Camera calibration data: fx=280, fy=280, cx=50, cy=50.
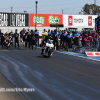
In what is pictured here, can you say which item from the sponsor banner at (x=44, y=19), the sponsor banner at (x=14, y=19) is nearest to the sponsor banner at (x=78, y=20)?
the sponsor banner at (x=44, y=19)

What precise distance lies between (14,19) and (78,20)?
47.9 ft

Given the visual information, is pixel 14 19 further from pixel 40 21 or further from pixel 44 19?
pixel 44 19

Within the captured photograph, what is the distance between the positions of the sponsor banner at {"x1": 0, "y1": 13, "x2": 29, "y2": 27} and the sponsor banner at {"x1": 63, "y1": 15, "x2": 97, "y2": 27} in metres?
8.99

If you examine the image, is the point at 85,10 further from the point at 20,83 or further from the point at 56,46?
the point at 20,83

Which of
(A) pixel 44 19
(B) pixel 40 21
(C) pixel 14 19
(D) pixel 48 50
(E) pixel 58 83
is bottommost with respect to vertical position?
(E) pixel 58 83

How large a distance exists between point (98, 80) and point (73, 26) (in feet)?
176

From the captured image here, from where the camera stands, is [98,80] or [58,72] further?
[58,72]

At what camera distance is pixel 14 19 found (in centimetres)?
5906

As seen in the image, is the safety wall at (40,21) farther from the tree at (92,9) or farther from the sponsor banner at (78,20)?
the tree at (92,9)

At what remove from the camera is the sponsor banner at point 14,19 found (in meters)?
58.2

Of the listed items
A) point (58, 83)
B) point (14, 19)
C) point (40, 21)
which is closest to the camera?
point (58, 83)

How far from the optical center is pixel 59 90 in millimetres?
→ 8391

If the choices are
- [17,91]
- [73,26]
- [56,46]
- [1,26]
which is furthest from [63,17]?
[17,91]

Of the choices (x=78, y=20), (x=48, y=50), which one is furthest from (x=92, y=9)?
(x=48, y=50)
